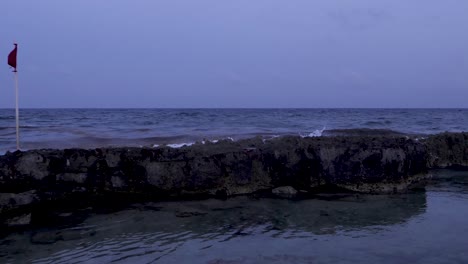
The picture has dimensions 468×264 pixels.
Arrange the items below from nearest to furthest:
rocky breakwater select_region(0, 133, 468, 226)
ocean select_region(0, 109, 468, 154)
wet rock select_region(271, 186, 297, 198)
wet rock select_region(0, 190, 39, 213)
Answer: wet rock select_region(0, 190, 39, 213), rocky breakwater select_region(0, 133, 468, 226), wet rock select_region(271, 186, 297, 198), ocean select_region(0, 109, 468, 154)

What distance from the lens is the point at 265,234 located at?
23.8 feet

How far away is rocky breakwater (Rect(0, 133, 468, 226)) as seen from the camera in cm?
882

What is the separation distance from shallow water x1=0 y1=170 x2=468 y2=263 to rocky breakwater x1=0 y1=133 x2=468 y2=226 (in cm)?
60

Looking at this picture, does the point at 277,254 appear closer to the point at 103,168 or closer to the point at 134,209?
the point at 134,209

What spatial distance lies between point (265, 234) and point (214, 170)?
9.80 feet

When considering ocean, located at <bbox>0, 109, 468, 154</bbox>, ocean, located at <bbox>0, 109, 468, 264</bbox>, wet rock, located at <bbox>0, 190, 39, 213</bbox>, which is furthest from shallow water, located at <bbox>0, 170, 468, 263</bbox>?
ocean, located at <bbox>0, 109, 468, 154</bbox>

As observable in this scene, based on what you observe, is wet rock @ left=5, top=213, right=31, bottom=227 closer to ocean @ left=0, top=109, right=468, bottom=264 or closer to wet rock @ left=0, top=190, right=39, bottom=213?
wet rock @ left=0, top=190, right=39, bottom=213

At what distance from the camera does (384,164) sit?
10.4 metres

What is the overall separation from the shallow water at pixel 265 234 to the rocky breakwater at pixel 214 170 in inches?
23.6

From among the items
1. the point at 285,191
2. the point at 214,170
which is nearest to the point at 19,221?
the point at 214,170

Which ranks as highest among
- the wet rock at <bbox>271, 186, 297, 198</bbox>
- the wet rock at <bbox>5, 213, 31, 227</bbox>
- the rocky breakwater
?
Result: the rocky breakwater

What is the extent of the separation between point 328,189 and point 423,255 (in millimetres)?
4115

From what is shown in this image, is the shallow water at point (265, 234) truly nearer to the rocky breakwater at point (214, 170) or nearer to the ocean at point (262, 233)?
the ocean at point (262, 233)

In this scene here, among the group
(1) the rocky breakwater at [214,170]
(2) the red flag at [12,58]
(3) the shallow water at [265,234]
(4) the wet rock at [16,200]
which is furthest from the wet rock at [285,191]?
(2) the red flag at [12,58]
